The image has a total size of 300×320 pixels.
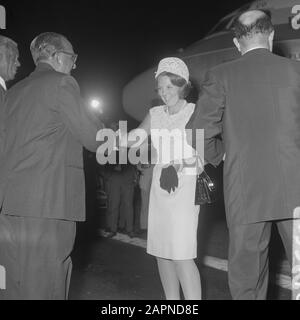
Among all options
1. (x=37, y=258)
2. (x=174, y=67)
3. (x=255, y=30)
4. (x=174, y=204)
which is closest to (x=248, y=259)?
(x=174, y=204)

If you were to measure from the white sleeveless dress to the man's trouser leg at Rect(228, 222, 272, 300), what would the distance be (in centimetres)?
59

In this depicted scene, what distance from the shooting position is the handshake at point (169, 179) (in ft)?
9.47

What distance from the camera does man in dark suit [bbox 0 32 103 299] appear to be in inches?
92.0

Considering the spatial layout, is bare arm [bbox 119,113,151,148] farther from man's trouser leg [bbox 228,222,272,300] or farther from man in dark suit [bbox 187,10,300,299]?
man's trouser leg [bbox 228,222,272,300]

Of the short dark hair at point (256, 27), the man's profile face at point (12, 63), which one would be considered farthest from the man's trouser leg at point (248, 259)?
the man's profile face at point (12, 63)

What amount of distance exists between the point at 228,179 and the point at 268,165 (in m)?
0.22

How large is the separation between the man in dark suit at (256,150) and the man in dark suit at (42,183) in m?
0.73

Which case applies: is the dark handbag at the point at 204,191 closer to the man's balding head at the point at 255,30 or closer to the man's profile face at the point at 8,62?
the man's balding head at the point at 255,30

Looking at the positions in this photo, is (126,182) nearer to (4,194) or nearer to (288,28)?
(288,28)

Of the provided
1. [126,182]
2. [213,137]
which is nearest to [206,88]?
[213,137]

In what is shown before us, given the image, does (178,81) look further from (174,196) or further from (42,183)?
(42,183)

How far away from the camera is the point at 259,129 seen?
88.0 inches
